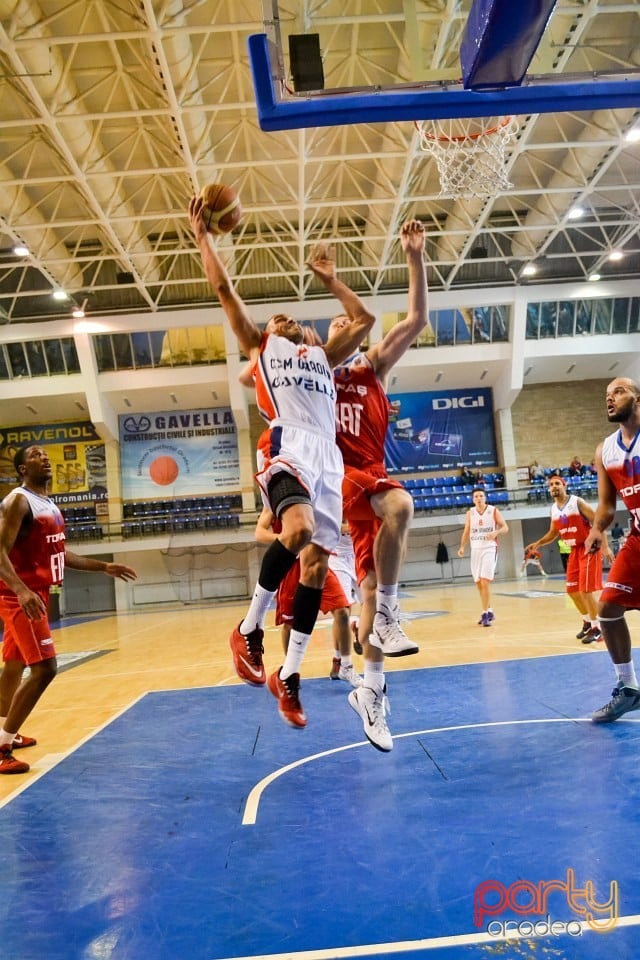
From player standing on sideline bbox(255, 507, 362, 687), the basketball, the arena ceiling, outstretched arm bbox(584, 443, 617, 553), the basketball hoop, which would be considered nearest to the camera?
the basketball

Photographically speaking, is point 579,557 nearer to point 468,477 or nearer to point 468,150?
point 468,150

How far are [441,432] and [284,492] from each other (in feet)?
79.0

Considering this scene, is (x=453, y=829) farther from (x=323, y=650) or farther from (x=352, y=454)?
(x=323, y=650)

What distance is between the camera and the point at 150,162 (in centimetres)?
2000

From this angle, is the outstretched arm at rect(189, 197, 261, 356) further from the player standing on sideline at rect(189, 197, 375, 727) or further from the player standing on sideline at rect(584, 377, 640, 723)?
the player standing on sideline at rect(584, 377, 640, 723)

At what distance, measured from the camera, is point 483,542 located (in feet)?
40.2

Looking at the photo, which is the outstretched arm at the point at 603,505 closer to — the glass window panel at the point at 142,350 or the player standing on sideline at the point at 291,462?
the player standing on sideline at the point at 291,462

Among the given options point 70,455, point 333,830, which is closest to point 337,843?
point 333,830

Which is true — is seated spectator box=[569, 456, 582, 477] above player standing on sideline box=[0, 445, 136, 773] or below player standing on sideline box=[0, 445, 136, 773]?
above

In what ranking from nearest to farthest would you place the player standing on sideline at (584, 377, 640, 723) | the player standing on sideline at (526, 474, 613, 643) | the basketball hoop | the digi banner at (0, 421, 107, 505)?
the player standing on sideline at (584, 377, 640, 723), the player standing on sideline at (526, 474, 613, 643), the basketball hoop, the digi banner at (0, 421, 107, 505)

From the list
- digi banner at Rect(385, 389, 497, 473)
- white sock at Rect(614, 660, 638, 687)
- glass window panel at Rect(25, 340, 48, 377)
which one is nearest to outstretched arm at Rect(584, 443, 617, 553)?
white sock at Rect(614, 660, 638, 687)

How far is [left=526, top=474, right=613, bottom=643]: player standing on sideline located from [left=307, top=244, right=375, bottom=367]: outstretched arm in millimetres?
5465

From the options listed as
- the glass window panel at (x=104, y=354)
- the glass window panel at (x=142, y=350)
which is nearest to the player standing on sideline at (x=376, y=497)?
the glass window panel at (x=142, y=350)

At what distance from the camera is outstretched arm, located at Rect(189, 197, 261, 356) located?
363cm
